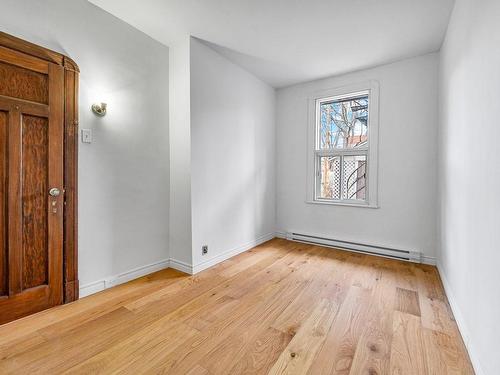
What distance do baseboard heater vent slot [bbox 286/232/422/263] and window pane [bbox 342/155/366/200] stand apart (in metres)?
0.67

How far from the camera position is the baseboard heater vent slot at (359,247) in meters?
2.99

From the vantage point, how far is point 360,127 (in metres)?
3.45

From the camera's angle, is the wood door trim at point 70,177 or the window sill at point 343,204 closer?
the wood door trim at point 70,177

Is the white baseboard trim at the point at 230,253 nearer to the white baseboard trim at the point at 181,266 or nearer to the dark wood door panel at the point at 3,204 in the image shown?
the white baseboard trim at the point at 181,266

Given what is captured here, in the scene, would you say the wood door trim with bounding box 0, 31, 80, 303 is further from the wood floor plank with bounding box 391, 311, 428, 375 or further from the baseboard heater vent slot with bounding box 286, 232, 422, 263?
the baseboard heater vent slot with bounding box 286, 232, 422, 263

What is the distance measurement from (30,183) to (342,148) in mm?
3488

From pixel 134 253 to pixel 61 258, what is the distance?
62cm

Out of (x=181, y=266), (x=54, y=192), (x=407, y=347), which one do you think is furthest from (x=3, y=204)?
(x=407, y=347)

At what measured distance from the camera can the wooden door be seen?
1690 millimetres

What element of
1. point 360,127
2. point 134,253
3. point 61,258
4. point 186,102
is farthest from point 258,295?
point 360,127

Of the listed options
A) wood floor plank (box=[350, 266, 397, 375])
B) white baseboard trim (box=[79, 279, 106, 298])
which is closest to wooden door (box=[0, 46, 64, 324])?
white baseboard trim (box=[79, 279, 106, 298])

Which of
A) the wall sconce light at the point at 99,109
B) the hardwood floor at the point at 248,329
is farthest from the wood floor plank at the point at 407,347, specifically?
the wall sconce light at the point at 99,109

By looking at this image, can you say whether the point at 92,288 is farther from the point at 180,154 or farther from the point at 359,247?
the point at 359,247

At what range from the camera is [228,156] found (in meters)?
3.10
